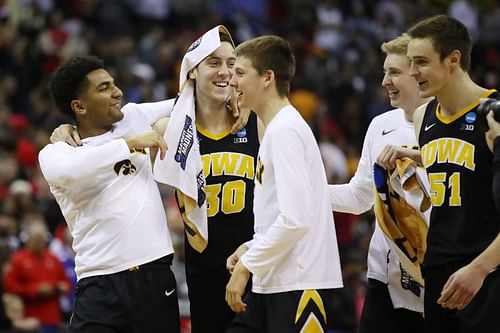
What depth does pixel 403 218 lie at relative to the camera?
6.62 metres

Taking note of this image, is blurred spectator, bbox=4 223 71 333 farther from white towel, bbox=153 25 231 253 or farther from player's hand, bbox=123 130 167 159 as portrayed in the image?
player's hand, bbox=123 130 167 159

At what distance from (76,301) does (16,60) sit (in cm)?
1025

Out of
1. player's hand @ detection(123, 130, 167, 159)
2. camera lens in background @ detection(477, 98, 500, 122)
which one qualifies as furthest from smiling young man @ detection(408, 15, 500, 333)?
player's hand @ detection(123, 130, 167, 159)

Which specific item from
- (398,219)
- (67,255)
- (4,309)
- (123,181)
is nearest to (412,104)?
(398,219)

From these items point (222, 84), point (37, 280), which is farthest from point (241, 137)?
point (37, 280)

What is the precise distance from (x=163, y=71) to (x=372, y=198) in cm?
1082

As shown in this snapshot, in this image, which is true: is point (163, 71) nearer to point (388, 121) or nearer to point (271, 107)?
point (388, 121)

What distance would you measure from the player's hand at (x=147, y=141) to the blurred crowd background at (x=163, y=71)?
3.54 meters

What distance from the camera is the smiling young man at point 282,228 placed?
558cm

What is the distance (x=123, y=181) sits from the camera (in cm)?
637

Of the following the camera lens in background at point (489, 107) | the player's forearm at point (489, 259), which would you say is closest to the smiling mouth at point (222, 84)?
the camera lens in background at point (489, 107)

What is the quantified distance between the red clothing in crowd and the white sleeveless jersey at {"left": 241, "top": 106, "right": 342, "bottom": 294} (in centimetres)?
582

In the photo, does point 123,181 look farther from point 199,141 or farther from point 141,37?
point 141,37

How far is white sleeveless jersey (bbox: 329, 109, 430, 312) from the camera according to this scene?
21.9 ft
